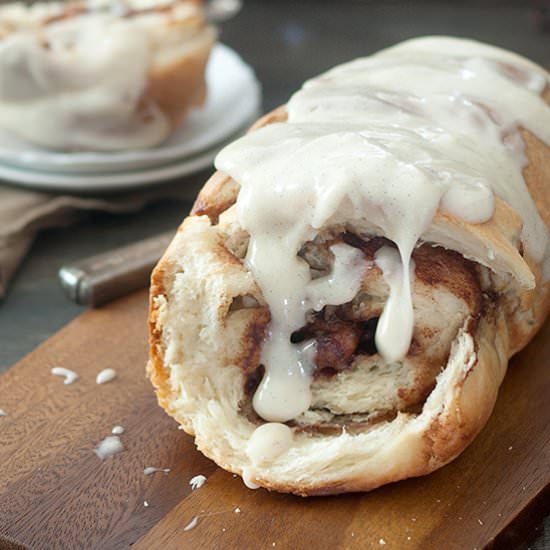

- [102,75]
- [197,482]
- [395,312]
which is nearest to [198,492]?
[197,482]

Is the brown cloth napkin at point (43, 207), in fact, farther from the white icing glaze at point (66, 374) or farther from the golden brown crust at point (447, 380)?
the golden brown crust at point (447, 380)

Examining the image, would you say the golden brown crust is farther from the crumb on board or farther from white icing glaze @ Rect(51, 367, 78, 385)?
white icing glaze @ Rect(51, 367, 78, 385)

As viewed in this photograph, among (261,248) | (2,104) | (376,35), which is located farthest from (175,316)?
(376,35)

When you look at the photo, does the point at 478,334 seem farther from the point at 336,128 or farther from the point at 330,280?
the point at 336,128

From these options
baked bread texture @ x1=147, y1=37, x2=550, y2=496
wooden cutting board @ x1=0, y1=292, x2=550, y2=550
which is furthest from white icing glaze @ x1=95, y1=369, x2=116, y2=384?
baked bread texture @ x1=147, y1=37, x2=550, y2=496

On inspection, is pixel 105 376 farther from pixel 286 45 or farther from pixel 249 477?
pixel 286 45

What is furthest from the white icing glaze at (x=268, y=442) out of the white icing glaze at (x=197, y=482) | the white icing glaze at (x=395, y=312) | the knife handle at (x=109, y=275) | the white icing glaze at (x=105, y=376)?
the knife handle at (x=109, y=275)
